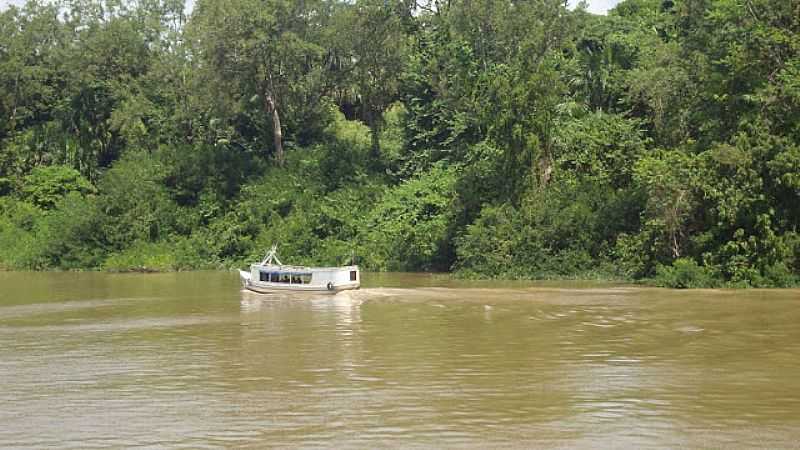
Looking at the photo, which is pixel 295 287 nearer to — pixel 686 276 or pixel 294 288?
pixel 294 288

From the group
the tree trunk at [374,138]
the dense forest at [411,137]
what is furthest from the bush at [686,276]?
the tree trunk at [374,138]

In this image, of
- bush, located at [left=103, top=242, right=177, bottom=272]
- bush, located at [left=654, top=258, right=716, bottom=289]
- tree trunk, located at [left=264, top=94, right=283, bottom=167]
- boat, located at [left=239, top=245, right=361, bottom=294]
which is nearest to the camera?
boat, located at [left=239, top=245, right=361, bottom=294]

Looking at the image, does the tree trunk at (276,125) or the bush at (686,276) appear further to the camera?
the tree trunk at (276,125)

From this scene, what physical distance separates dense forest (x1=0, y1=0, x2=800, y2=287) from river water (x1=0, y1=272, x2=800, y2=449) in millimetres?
6951

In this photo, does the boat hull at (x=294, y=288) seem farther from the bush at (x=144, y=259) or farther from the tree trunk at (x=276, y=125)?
the tree trunk at (x=276, y=125)

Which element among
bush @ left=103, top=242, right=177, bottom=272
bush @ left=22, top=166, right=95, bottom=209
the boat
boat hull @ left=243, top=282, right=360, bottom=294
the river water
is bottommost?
the river water

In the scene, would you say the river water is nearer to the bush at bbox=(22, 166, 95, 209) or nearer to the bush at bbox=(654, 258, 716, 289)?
the bush at bbox=(654, 258, 716, 289)

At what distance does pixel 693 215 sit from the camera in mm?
42719

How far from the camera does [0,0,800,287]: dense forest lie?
42.6m

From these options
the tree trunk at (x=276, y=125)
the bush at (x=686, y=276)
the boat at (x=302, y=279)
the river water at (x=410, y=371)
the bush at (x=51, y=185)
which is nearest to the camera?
the river water at (x=410, y=371)

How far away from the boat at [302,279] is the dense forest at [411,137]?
30.5ft

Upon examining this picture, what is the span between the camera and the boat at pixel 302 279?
40.8m

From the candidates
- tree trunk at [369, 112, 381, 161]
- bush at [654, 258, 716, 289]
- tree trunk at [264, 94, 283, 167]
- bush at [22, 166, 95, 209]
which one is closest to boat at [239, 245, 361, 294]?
bush at [654, 258, 716, 289]

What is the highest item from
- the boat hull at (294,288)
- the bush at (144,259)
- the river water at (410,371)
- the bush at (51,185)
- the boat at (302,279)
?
the bush at (51,185)
